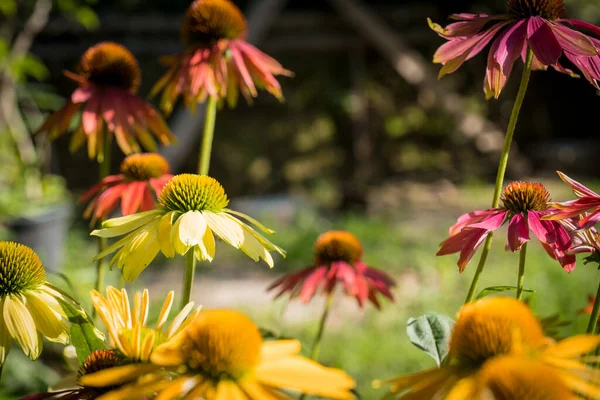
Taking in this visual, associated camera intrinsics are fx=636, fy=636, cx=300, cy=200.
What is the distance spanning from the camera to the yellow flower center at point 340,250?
0.98m

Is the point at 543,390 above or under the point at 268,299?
above

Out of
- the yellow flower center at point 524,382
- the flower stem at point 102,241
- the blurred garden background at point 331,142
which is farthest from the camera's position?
the blurred garden background at point 331,142

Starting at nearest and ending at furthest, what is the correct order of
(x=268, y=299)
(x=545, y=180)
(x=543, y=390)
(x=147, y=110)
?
(x=543, y=390) → (x=147, y=110) → (x=268, y=299) → (x=545, y=180)

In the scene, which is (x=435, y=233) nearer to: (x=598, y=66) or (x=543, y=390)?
(x=598, y=66)

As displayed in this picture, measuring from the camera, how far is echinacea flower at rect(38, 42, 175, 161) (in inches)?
32.2

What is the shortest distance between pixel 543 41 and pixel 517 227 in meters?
→ 0.17

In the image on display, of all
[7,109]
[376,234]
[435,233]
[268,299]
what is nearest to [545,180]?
[435,233]

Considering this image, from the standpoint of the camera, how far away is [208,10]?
92 cm

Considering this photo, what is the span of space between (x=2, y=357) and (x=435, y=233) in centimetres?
315

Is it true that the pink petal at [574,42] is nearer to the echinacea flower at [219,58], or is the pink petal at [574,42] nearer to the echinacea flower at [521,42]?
the echinacea flower at [521,42]

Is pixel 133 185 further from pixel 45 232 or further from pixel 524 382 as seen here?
pixel 45 232

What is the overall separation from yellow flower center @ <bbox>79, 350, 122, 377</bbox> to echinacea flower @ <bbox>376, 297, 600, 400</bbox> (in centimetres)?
19

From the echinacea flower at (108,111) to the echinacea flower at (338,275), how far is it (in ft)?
0.89

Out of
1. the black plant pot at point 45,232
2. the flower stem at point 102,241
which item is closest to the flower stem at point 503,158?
the flower stem at point 102,241
